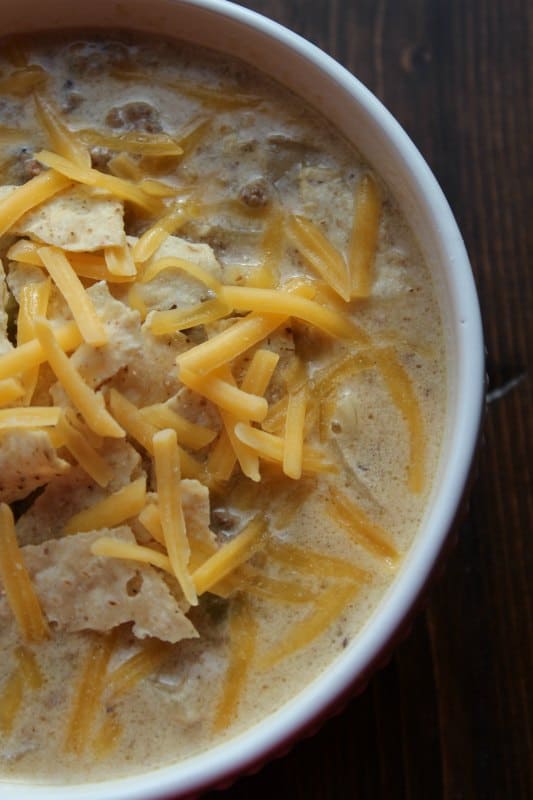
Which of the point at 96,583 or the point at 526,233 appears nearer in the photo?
the point at 96,583

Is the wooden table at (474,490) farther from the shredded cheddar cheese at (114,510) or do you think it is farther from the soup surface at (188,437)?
the shredded cheddar cheese at (114,510)

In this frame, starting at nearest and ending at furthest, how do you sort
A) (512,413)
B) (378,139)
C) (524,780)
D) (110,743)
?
(110,743), (378,139), (524,780), (512,413)

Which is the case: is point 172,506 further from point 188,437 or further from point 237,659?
point 237,659

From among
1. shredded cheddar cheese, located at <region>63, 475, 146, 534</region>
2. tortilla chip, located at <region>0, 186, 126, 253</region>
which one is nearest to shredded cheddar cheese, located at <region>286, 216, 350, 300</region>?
tortilla chip, located at <region>0, 186, 126, 253</region>

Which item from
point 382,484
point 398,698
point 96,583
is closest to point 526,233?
point 382,484

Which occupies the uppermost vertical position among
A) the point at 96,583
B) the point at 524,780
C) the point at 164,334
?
the point at 164,334

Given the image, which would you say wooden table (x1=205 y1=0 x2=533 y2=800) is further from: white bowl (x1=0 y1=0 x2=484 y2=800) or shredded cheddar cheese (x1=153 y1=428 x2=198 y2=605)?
shredded cheddar cheese (x1=153 y1=428 x2=198 y2=605)

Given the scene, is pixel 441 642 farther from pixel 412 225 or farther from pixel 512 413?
pixel 412 225
